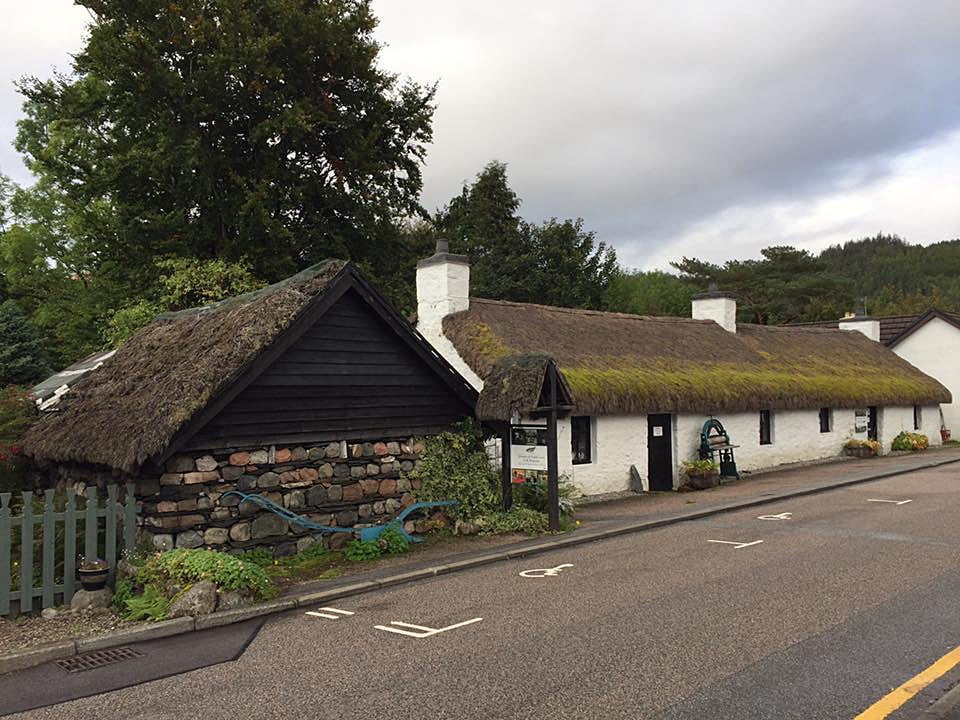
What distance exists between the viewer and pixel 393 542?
11453 mm

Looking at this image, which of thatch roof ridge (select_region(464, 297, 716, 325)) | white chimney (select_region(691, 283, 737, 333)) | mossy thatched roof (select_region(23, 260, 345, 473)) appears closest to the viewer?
mossy thatched roof (select_region(23, 260, 345, 473))

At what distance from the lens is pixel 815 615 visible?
25.5ft

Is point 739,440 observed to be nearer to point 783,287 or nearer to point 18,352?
point 18,352

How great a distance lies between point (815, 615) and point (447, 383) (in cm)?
681

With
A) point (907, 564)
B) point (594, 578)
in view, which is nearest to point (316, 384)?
point (594, 578)

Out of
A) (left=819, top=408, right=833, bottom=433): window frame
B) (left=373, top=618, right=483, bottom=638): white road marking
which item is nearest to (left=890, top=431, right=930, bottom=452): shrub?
(left=819, top=408, right=833, bottom=433): window frame

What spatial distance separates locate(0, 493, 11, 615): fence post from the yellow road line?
8.22m

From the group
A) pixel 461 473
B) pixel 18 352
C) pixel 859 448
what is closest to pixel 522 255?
pixel 859 448

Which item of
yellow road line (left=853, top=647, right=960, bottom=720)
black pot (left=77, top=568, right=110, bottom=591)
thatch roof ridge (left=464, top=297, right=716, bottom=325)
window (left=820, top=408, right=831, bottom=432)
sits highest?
thatch roof ridge (left=464, top=297, right=716, bottom=325)

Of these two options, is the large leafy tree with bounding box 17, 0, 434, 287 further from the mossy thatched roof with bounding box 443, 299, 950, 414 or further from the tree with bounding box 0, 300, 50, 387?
the mossy thatched roof with bounding box 443, 299, 950, 414

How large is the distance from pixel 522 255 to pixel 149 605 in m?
38.3

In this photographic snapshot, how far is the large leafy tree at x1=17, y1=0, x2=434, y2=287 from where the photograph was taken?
22797 mm

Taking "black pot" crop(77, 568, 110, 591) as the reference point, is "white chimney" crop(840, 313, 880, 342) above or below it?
above

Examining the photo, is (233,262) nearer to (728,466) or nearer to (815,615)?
(728,466)
